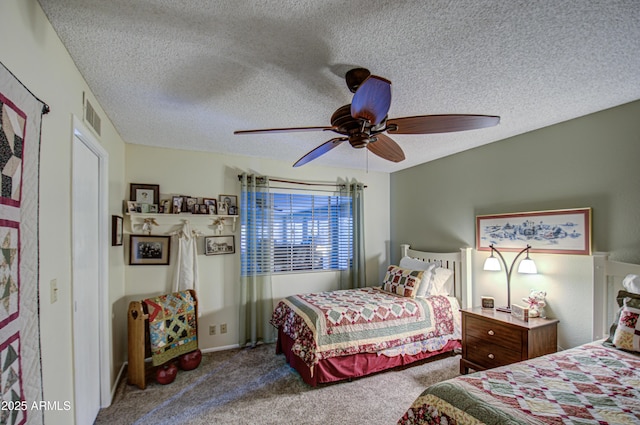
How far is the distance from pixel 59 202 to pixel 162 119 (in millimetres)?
1378

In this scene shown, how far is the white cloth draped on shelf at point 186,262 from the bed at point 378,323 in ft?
3.62

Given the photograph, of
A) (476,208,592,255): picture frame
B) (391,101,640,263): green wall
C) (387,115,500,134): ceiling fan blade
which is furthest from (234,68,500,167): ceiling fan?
(476,208,592,255): picture frame

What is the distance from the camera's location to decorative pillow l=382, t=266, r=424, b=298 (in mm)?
3490

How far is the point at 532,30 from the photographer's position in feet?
4.83

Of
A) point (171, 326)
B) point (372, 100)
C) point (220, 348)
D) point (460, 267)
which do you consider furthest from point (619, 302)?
point (220, 348)

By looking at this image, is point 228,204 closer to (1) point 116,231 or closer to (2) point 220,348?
(1) point 116,231

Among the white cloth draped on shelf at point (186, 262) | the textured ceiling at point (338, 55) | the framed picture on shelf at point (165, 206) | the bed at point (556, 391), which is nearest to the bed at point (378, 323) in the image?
the white cloth draped on shelf at point (186, 262)

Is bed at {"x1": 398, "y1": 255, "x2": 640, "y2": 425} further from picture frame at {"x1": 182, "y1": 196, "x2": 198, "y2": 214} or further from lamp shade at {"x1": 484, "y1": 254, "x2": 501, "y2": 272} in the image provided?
picture frame at {"x1": 182, "y1": 196, "x2": 198, "y2": 214}

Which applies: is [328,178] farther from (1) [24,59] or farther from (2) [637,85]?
(1) [24,59]

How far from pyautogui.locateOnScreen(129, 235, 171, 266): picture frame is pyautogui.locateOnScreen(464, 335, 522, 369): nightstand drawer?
3.44 m

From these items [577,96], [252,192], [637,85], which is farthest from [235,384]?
[637,85]

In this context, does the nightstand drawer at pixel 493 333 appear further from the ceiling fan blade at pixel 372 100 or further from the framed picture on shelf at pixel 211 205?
the framed picture on shelf at pixel 211 205

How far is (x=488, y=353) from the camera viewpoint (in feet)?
9.00

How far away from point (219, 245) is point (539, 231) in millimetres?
3543
